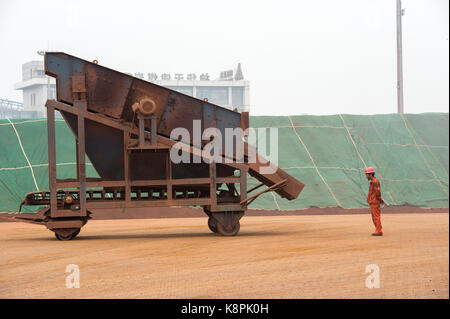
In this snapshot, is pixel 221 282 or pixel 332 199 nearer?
pixel 221 282

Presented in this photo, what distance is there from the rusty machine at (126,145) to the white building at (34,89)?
5015 centimetres

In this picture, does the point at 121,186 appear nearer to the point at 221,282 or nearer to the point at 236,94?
the point at 221,282

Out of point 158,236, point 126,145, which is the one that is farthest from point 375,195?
point 126,145

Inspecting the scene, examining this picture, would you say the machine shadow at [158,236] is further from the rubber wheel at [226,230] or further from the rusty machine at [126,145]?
the rusty machine at [126,145]

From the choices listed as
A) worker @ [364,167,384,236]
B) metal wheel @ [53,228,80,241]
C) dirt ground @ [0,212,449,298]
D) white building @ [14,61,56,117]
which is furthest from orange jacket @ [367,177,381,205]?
white building @ [14,61,56,117]

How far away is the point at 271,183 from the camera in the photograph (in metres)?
14.4

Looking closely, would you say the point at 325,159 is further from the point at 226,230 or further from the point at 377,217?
the point at 226,230

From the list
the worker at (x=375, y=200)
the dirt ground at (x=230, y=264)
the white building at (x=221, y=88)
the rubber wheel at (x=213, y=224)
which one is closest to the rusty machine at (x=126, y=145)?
the rubber wheel at (x=213, y=224)

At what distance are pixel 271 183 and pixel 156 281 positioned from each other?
717cm

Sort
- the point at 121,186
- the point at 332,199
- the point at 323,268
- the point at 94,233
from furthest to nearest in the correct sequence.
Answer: the point at 332,199
the point at 94,233
the point at 121,186
the point at 323,268

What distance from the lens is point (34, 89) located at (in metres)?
64.4

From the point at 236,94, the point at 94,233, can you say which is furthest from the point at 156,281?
the point at 236,94

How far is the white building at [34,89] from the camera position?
63.5 metres

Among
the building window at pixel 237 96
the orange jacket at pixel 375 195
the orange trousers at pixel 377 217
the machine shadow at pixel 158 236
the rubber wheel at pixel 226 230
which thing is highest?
the building window at pixel 237 96
